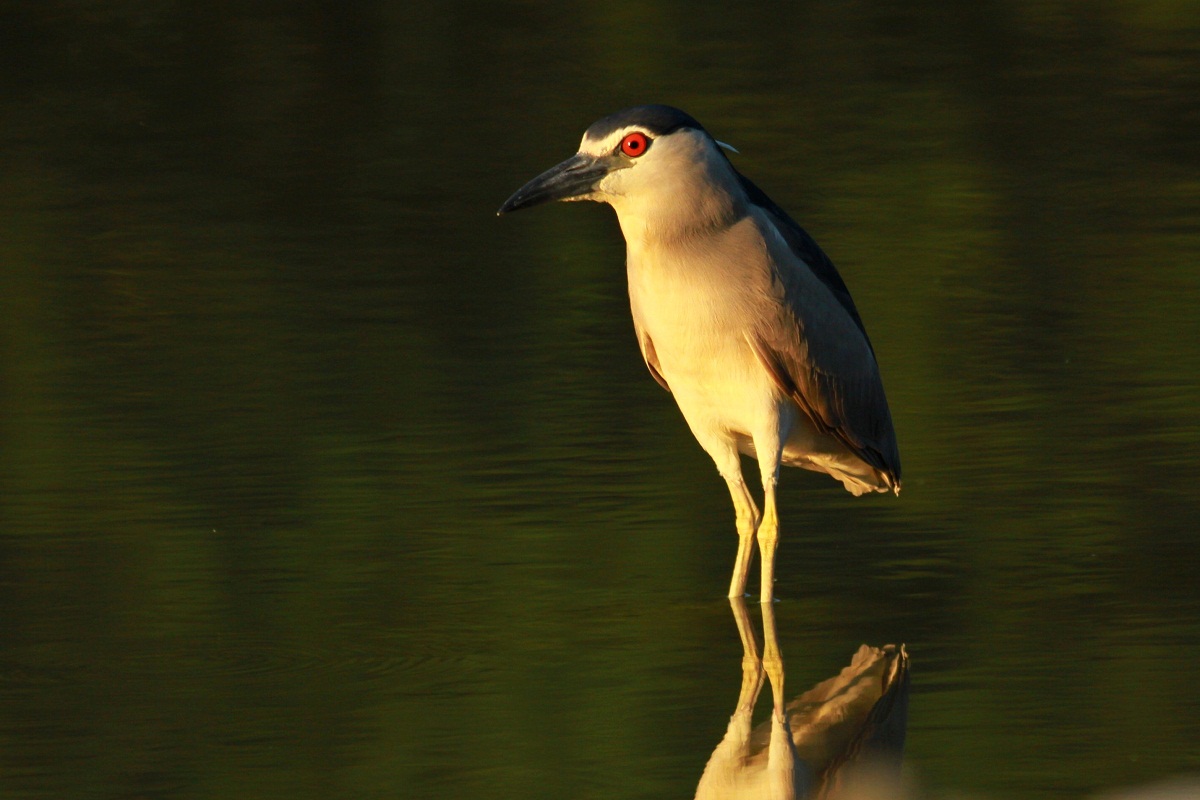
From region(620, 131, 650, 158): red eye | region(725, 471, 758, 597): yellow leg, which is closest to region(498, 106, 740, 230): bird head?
region(620, 131, 650, 158): red eye

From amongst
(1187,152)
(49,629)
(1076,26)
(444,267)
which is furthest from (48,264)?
(1076,26)

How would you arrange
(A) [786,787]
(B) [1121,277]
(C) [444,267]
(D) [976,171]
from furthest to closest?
(D) [976,171]
(C) [444,267]
(B) [1121,277]
(A) [786,787]

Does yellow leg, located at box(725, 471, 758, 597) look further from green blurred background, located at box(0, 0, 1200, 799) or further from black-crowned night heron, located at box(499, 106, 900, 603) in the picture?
green blurred background, located at box(0, 0, 1200, 799)

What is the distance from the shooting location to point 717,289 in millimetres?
7016

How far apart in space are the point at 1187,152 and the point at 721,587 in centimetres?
885

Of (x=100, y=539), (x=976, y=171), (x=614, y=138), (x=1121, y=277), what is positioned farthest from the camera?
(x=976, y=171)

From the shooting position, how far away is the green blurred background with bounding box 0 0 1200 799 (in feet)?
20.2

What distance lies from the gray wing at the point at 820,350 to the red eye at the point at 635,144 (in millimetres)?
412

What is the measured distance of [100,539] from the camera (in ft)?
26.5

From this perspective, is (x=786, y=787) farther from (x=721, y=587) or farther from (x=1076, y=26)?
(x=1076, y=26)

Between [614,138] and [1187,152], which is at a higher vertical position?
[614,138]

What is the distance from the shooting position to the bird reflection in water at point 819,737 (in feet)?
18.4

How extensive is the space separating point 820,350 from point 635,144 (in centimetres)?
88

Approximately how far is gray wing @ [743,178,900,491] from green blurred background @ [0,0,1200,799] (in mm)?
454
